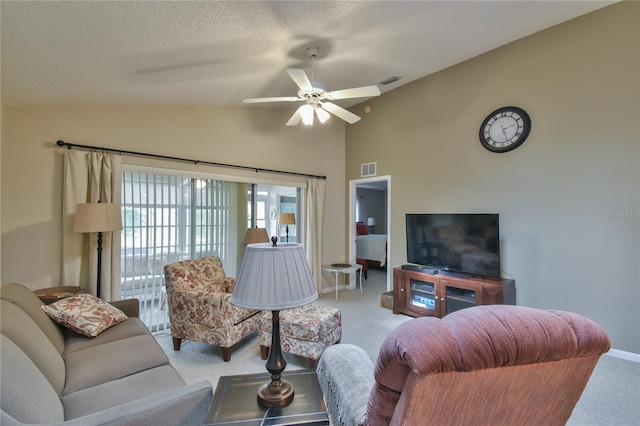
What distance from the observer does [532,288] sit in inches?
129

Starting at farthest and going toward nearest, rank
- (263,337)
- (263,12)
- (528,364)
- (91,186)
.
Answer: (91,186) < (263,337) < (263,12) < (528,364)

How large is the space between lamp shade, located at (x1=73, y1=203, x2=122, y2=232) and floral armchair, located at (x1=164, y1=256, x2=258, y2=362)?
26.7 inches

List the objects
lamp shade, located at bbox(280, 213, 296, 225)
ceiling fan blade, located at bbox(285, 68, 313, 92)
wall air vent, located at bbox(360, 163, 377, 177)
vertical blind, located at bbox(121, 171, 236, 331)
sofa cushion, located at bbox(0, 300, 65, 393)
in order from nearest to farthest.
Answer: sofa cushion, located at bbox(0, 300, 65, 393) < ceiling fan blade, located at bbox(285, 68, 313, 92) < vertical blind, located at bbox(121, 171, 236, 331) < lamp shade, located at bbox(280, 213, 296, 225) < wall air vent, located at bbox(360, 163, 377, 177)

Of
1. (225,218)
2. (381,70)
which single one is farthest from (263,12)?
(225,218)

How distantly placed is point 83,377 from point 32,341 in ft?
1.07

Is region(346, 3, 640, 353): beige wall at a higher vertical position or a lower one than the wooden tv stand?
higher

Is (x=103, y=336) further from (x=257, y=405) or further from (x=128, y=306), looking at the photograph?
(x=257, y=405)

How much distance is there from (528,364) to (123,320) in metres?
2.76

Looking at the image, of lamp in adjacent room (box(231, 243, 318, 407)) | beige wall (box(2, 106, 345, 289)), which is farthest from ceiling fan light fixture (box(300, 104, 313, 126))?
lamp in adjacent room (box(231, 243, 318, 407))

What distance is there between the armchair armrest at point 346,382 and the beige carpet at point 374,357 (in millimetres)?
1208

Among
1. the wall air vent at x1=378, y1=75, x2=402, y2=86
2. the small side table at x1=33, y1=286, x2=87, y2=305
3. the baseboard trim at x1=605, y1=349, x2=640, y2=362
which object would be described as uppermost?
the wall air vent at x1=378, y1=75, x2=402, y2=86

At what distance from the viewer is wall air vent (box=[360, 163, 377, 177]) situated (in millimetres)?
4984

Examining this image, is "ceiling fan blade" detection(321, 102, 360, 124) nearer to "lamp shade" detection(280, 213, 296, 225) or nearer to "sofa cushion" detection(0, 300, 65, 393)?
"lamp shade" detection(280, 213, 296, 225)

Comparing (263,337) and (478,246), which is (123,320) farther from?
(478,246)
